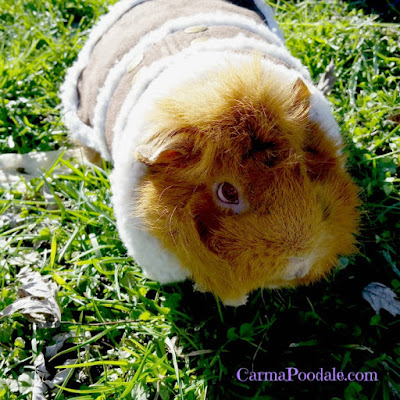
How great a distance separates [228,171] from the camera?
144 cm

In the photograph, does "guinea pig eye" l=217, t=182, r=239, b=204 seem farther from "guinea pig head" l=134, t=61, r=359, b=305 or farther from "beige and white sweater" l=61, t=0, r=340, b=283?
"beige and white sweater" l=61, t=0, r=340, b=283

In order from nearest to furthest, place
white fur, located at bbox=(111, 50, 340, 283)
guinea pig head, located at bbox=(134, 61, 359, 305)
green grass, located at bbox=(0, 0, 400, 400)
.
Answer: guinea pig head, located at bbox=(134, 61, 359, 305) → white fur, located at bbox=(111, 50, 340, 283) → green grass, located at bbox=(0, 0, 400, 400)

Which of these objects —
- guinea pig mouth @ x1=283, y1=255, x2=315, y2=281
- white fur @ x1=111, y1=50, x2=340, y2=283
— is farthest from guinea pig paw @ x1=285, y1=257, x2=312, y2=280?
white fur @ x1=111, y1=50, x2=340, y2=283

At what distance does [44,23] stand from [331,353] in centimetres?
337

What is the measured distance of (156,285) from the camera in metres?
2.21

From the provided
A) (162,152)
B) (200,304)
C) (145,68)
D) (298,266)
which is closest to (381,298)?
(298,266)

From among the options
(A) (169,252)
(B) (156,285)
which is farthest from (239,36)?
(B) (156,285)

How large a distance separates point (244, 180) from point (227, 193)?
3.4 inches

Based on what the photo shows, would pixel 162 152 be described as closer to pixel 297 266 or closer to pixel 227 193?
pixel 227 193

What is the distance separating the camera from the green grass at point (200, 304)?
6.23 ft

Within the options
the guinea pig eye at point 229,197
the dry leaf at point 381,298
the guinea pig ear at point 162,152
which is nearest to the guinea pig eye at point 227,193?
the guinea pig eye at point 229,197

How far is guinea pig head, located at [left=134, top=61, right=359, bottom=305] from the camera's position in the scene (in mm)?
1415

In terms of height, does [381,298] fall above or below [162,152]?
below

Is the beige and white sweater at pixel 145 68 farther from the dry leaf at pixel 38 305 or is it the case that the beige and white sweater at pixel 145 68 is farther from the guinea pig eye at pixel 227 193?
the dry leaf at pixel 38 305
